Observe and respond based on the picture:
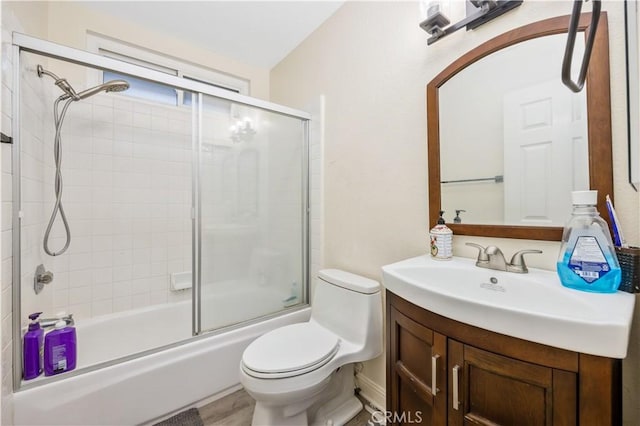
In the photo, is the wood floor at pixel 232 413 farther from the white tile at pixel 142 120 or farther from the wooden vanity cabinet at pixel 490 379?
the white tile at pixel 142 120

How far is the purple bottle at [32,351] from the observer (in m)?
1.13

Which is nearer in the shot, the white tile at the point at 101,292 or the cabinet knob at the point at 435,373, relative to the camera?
the cabinet knob at the point at 435,373

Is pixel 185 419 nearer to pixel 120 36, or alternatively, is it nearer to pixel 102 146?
pixel 102 146

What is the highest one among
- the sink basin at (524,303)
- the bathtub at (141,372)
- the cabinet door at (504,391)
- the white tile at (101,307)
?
the sink basin at (524,303)

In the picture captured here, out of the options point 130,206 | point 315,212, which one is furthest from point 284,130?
point 130,206

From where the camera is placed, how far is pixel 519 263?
3.06 ft

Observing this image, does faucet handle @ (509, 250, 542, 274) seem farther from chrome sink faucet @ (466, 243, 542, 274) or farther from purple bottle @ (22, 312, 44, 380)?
purple bottle @ (22, 312, 44, 380)

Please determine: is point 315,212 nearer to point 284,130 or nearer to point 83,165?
point 284,130

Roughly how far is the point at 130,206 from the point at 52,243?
466 mm

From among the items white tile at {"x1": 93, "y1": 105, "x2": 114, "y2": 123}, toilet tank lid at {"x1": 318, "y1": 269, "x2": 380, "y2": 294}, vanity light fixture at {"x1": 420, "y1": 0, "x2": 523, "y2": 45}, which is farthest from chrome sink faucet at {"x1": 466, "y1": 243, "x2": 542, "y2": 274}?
white tile at {"x1": 93, "y1": 105, "x2": 114, "y2": 123}

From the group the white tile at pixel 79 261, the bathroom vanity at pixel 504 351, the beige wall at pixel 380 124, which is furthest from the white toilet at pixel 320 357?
the white tile at pixel 79 261

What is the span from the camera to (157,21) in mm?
1887

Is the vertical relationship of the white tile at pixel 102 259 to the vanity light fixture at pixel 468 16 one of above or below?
below

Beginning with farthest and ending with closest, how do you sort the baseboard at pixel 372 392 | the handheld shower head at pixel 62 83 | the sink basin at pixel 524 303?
the baseboard at pixel 372 392
the handheld shower head at pixel 62 83
the sink basin at pixel 524 303
